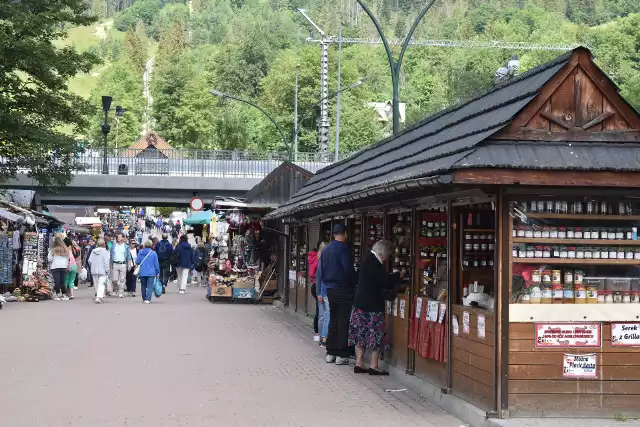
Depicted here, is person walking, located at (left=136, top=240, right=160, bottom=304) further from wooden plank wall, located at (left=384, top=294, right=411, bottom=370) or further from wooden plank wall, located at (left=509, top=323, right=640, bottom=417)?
wooden plank wall, located at (left=509, top=323, right=640, bottom=417)

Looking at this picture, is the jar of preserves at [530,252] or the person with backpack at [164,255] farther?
the person with backpack at [164,255]

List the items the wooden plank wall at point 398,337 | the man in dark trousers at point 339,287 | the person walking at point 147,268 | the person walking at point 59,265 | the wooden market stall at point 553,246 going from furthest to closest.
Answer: the person walking at point 59,265
the person walking at point 147,268
the man in dark trousers at point 339,287
the wooden plank wall at point 398,337
the wooden market stall at point 553,246

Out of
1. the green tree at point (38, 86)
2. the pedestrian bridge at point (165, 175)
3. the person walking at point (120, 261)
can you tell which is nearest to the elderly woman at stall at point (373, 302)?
the person walking at point (120, 261)

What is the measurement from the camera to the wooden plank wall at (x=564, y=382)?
31.7 ft

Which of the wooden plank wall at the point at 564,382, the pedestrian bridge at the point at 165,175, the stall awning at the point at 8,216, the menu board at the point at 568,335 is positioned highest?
the pedestrian bridge at the point at 165,175

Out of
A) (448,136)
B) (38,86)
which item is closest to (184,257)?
(38,86)

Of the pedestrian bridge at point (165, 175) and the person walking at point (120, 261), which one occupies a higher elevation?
the pedestrian bridge at point (165, 175)

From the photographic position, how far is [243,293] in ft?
101

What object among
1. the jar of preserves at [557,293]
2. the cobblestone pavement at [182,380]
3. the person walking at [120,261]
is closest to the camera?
the jar of preserves at [557,293]

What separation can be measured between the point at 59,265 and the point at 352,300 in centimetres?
1609

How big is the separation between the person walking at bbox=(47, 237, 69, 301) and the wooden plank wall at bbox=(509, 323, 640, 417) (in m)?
21.1

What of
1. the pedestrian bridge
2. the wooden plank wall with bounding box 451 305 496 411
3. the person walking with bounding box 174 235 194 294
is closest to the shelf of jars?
the wooden plank wall with bounding box 451 305 496 411

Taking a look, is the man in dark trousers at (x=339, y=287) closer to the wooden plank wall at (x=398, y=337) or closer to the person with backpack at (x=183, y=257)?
the wooden plank wall at (x=398, y=337)

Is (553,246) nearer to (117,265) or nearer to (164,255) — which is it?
(117,265)
